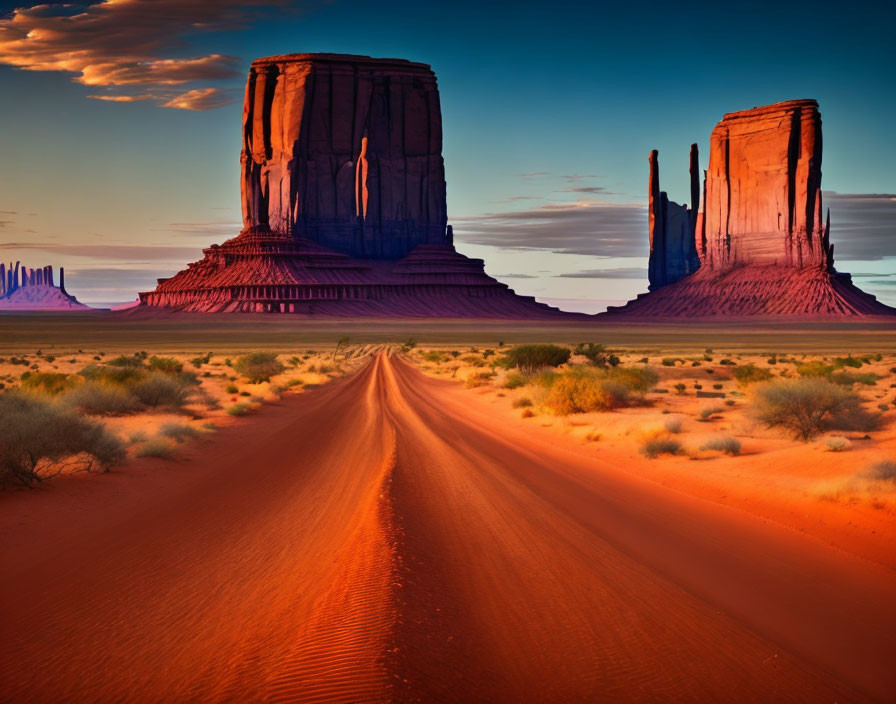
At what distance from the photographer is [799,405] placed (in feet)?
54.7

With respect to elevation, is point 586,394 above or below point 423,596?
above

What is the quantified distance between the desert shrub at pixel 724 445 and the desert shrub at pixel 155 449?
961 cm

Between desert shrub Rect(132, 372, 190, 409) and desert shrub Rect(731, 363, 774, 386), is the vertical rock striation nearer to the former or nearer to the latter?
desert shrub Rect(731, 363, 774, 386)

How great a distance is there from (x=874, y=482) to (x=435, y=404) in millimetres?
15885

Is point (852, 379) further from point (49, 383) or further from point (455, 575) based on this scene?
point (49, 383)

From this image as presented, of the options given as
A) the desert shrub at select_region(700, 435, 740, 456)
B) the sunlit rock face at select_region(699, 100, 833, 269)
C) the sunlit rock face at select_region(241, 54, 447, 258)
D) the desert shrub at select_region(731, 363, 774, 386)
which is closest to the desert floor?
the desert shrub at select_region(700, 435, 740, 456)

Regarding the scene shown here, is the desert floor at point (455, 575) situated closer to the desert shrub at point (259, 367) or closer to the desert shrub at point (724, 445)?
the desert shrub at point (724, 445)

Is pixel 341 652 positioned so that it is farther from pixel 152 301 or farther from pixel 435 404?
pixel 152 301

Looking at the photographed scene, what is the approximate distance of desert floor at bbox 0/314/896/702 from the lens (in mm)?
5074

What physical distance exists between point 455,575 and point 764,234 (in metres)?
137

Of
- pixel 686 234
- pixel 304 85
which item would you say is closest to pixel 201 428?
pixel 304 85

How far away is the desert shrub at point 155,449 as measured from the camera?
14414mm

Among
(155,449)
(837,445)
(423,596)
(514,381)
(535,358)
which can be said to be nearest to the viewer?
(423,596)

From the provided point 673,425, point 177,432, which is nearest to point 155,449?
point 177,432
